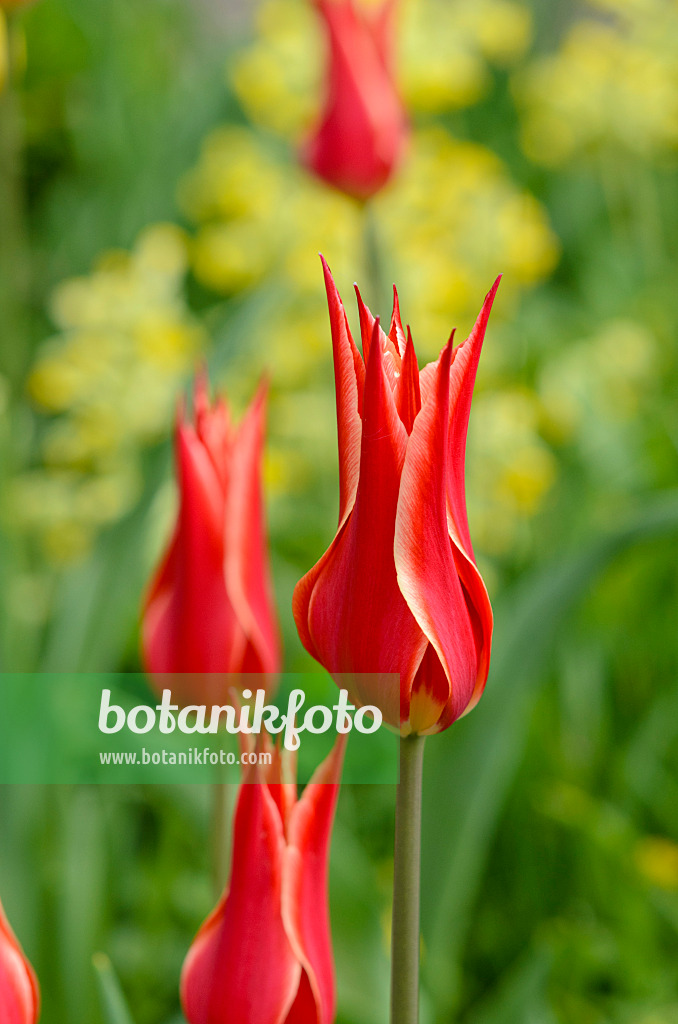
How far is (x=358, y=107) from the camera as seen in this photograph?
1.04 meters

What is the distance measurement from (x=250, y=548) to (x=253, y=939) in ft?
0.56

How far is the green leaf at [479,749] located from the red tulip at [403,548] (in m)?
0.41

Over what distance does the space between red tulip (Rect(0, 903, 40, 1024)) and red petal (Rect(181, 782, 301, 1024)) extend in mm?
52

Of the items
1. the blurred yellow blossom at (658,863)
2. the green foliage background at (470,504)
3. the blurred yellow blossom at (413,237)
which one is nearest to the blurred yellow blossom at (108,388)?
the green foliage background at (470,504)

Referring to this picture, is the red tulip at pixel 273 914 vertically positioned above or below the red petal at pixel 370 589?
below

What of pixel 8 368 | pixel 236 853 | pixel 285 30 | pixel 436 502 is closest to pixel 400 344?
pixel 436 502

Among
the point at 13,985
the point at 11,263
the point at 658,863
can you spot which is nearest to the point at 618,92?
the point at 11,263

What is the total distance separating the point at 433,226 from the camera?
142 cm

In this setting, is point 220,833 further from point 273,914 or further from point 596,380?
point 596,380

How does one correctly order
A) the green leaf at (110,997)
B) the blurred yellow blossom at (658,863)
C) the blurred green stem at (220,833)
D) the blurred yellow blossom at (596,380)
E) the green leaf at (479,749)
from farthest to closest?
the blurred yellow blossom at (596,380)
the blurred yellow blossom at (658,863)
the green leaf at (479,749)
the blurred green stem at (220,833)
the green leaf at (110,997)

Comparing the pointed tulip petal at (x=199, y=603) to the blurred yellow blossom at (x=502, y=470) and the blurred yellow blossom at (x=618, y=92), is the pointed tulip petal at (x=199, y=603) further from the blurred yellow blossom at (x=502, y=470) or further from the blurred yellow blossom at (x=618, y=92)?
the blurred yellow blossom at (x=618, y=92)

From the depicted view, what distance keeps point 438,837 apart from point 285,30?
4.59 feet

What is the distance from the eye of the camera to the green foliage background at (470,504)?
76cm

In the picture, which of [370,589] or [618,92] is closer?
[370,589]
